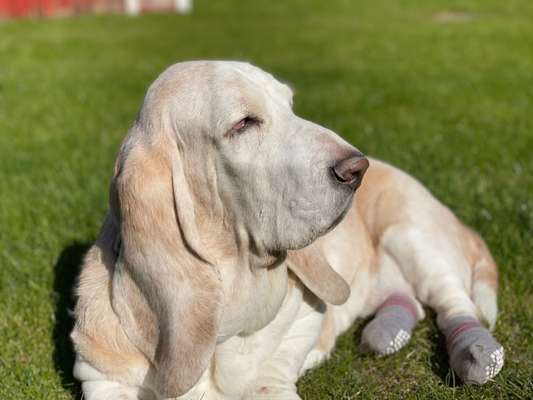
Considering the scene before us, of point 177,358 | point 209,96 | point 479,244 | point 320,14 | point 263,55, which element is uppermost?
point 209,96

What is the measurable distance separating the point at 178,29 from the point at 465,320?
1284 cm

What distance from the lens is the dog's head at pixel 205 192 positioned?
2.61 metres

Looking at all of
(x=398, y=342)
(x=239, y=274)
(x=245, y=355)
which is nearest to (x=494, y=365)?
(x=398, y=342)

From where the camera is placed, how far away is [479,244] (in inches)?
163

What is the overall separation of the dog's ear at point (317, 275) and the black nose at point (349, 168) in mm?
688

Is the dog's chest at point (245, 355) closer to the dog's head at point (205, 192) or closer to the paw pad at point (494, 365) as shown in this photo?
the dog's head at point (205, 192)

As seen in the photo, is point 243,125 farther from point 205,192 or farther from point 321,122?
point 321,122

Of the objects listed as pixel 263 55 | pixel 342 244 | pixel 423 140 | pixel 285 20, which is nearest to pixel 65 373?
pixel 342 244

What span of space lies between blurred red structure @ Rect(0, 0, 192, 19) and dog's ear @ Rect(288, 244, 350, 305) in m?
14.9

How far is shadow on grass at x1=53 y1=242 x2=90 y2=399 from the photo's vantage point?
3328mm

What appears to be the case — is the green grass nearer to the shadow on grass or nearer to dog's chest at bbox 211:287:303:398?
A: the shadow on grass

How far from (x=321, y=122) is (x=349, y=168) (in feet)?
16.0

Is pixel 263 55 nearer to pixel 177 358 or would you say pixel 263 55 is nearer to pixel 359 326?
pixel 359 326

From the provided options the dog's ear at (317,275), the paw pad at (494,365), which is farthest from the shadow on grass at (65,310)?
the paw pad at (494,365)
